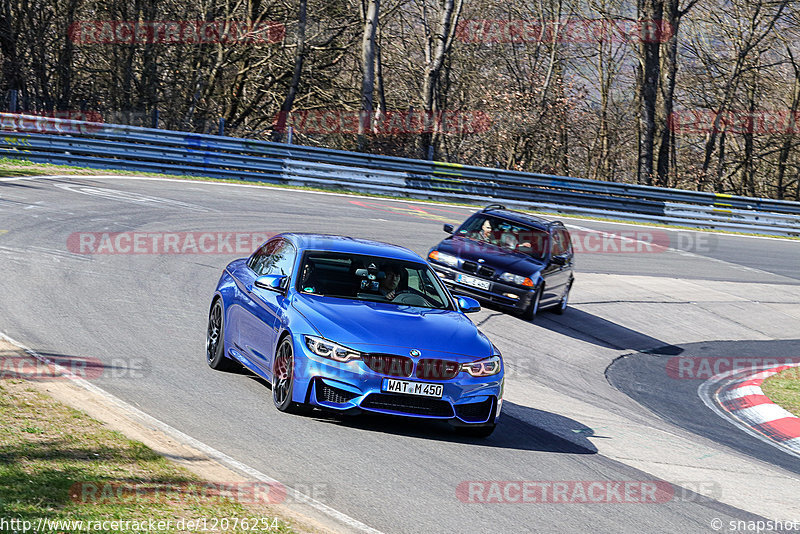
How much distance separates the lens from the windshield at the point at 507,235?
1551 centimetres

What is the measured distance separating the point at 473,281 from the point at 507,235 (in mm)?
1468

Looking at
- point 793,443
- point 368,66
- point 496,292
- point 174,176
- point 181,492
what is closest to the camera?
point 181,492

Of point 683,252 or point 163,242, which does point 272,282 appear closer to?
point 163,242

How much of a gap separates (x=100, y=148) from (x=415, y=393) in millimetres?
18222

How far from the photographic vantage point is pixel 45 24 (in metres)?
31.9

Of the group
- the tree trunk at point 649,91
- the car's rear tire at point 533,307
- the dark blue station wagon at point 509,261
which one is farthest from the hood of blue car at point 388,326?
the tree trunk at point 649,91

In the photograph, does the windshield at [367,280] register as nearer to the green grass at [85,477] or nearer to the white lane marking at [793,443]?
the green grass at [85,477]

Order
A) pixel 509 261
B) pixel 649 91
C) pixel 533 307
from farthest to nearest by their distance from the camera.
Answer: pixel 649 91
pixel 509 261
pixel 533 307

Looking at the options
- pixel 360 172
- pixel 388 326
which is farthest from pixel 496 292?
pixel 360 172

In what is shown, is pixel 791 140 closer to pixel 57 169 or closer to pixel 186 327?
pixel 57 169

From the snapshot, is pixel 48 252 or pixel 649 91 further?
pixel 649 91

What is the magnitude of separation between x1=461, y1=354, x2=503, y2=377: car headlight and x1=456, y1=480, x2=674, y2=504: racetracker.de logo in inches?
44.5

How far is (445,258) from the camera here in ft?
48.5

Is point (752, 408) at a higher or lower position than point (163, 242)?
lower
